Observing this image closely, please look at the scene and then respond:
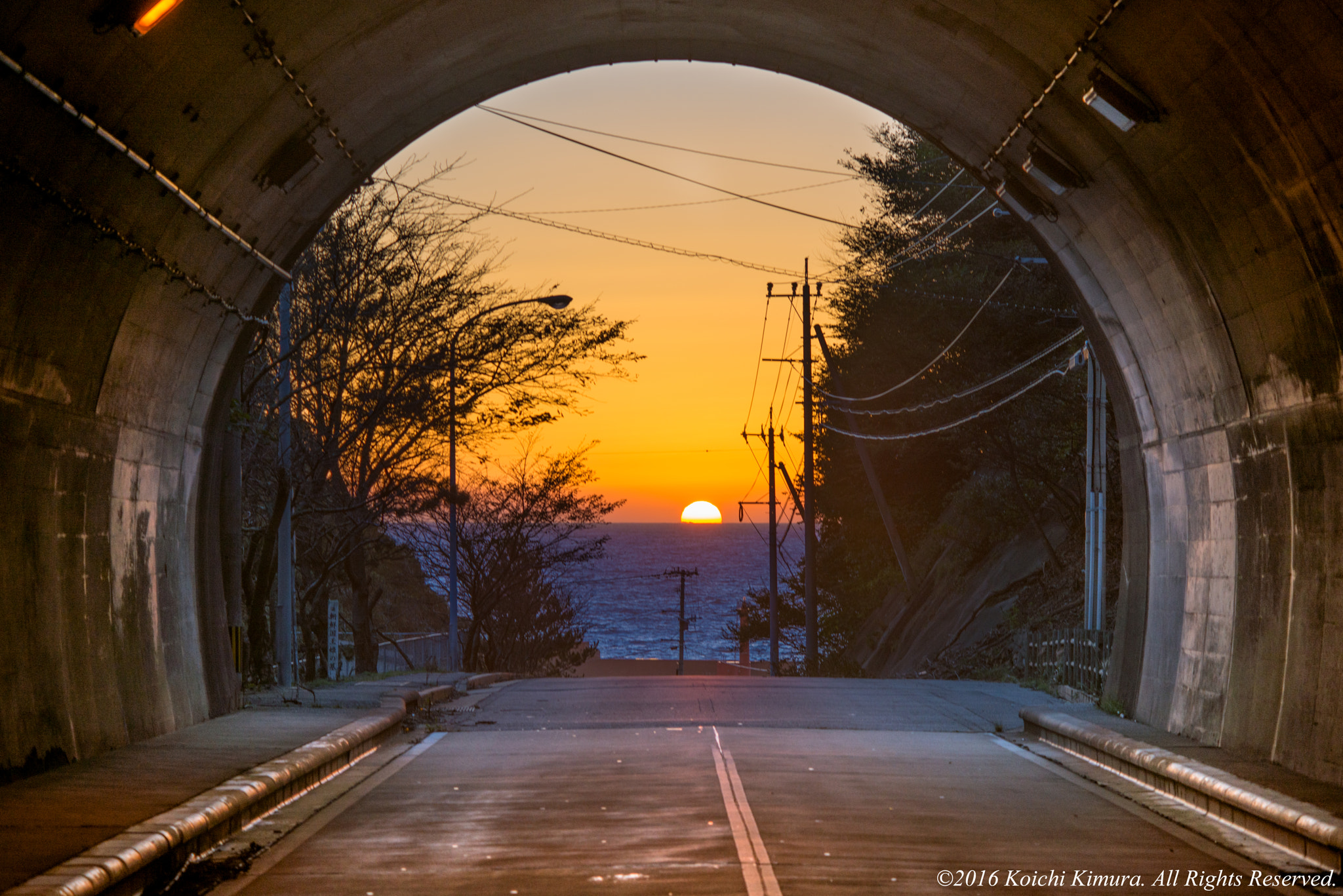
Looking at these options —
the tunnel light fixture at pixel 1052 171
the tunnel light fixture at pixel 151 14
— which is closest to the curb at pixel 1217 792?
the tunnel light fixture at pixel 1052 171

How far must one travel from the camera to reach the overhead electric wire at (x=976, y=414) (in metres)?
28.6

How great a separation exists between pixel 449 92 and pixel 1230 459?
919 centimetres

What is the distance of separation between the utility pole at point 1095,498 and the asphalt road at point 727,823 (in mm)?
5491

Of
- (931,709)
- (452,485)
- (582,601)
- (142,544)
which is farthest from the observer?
(582,601)

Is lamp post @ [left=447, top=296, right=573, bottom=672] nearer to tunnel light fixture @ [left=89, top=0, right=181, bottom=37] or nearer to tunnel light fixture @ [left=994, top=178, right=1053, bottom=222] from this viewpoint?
tunnel light fixture @ [left=994, top=178, right=1053, bottom=222]

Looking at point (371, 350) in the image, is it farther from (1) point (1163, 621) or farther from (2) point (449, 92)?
(1) point (1163, 621)

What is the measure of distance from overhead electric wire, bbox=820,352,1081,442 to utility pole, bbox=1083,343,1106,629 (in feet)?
6.97

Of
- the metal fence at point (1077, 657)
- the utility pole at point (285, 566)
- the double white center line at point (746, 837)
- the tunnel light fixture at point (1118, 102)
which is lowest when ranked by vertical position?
the double white center line at point (746, 837)

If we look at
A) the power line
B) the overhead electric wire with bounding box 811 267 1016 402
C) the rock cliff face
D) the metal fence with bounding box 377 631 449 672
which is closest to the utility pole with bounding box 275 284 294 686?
the metal fence with bounding box 377 631 449 672

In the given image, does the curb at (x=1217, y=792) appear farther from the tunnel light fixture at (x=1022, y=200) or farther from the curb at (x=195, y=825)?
the curb at (x=195, y=825)

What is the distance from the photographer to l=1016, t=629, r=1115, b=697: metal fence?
21531mm

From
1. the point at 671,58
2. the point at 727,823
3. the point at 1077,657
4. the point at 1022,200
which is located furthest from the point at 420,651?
the point at 727,823

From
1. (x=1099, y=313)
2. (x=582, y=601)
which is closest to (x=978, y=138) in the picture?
(x=1099, y=313)

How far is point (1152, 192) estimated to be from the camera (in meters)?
13.8
